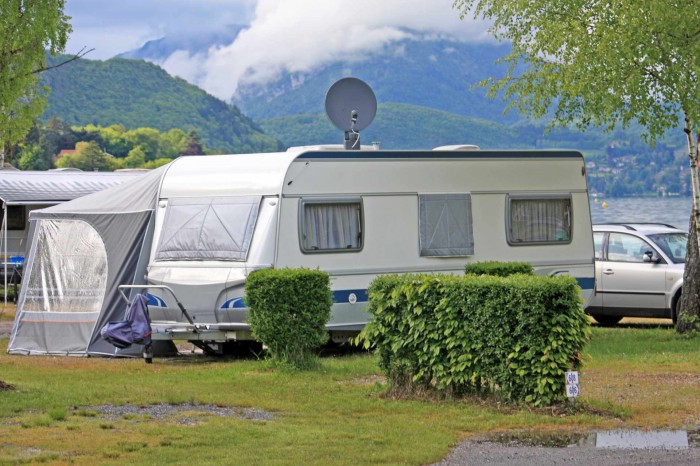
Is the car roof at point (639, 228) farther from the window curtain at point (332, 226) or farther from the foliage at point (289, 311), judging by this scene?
the foliage at point (289, 311)

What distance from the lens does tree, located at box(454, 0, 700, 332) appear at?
1339cm

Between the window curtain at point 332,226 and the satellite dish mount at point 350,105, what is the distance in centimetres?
171

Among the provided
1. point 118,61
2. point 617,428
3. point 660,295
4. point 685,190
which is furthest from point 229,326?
point 685,190

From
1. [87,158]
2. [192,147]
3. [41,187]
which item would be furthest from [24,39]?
[192,147]

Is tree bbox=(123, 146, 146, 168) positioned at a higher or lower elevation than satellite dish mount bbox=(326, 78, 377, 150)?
higher

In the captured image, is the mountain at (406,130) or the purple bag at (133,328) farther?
the mountain at (406,130)

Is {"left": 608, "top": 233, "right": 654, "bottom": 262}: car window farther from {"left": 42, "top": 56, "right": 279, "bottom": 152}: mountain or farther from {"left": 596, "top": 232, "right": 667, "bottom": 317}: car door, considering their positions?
{"left": 42, "top": 56, "right": 279, "bottom": 152}: mountain

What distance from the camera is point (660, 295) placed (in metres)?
16.5

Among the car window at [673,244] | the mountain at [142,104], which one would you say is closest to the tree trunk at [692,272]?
the car window at [673,244]

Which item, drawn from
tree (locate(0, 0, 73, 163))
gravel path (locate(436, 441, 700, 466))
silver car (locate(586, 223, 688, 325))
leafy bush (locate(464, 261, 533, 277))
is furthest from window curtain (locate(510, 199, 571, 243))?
gravel path (locate(436, 441, 700, 466))

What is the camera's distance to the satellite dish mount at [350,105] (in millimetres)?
15039

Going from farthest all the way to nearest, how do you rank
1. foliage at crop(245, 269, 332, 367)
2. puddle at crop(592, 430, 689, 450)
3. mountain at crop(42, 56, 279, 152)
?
mountain at crop(42, 56, 279, 152), foliage at crop(245, 269, 332, 367), puddle at crop(592, 430, 689, 450)

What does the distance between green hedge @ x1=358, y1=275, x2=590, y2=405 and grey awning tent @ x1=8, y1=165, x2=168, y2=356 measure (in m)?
4.64

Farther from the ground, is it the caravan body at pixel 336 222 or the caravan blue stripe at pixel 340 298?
the caravan body at pixel 336 222
